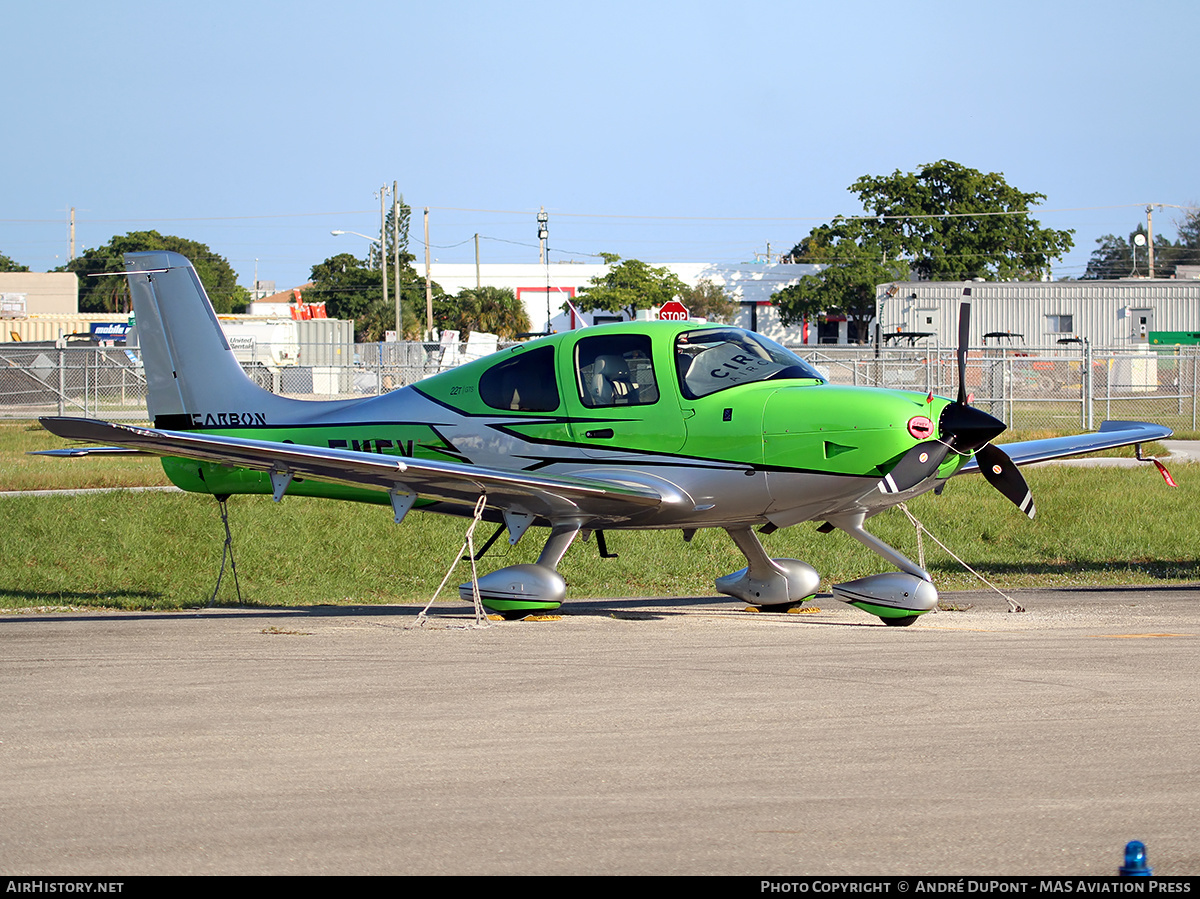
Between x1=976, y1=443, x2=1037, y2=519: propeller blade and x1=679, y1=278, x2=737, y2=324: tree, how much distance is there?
80.6 metres

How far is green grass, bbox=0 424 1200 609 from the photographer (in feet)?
50.7

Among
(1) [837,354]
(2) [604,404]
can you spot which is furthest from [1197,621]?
(1) [837,354]

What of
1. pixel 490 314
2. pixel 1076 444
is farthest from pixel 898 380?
pixel 490 314

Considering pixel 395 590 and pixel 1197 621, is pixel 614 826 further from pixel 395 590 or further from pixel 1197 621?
pixel 395 590

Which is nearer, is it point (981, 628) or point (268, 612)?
point (981, 628)

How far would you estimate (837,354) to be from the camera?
168 feet

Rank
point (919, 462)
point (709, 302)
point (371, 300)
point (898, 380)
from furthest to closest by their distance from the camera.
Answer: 1. point (371, 300)
2. point (709, 302)
3. point (898, 380)
4. point (919, 462)

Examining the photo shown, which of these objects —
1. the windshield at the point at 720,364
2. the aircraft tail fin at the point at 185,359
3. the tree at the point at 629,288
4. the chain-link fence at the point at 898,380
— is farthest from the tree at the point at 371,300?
the windshield at the point at 720,364

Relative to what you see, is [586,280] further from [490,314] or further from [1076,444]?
[1076,444]

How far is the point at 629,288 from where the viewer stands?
274 ft

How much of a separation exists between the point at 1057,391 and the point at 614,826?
1667 inches

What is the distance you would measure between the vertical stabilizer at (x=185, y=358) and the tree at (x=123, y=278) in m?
98.1

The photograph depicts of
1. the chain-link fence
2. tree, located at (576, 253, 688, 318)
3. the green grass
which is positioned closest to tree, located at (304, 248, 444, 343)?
tree, located at (576, 253, 688, 318)

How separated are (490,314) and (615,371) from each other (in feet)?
252
